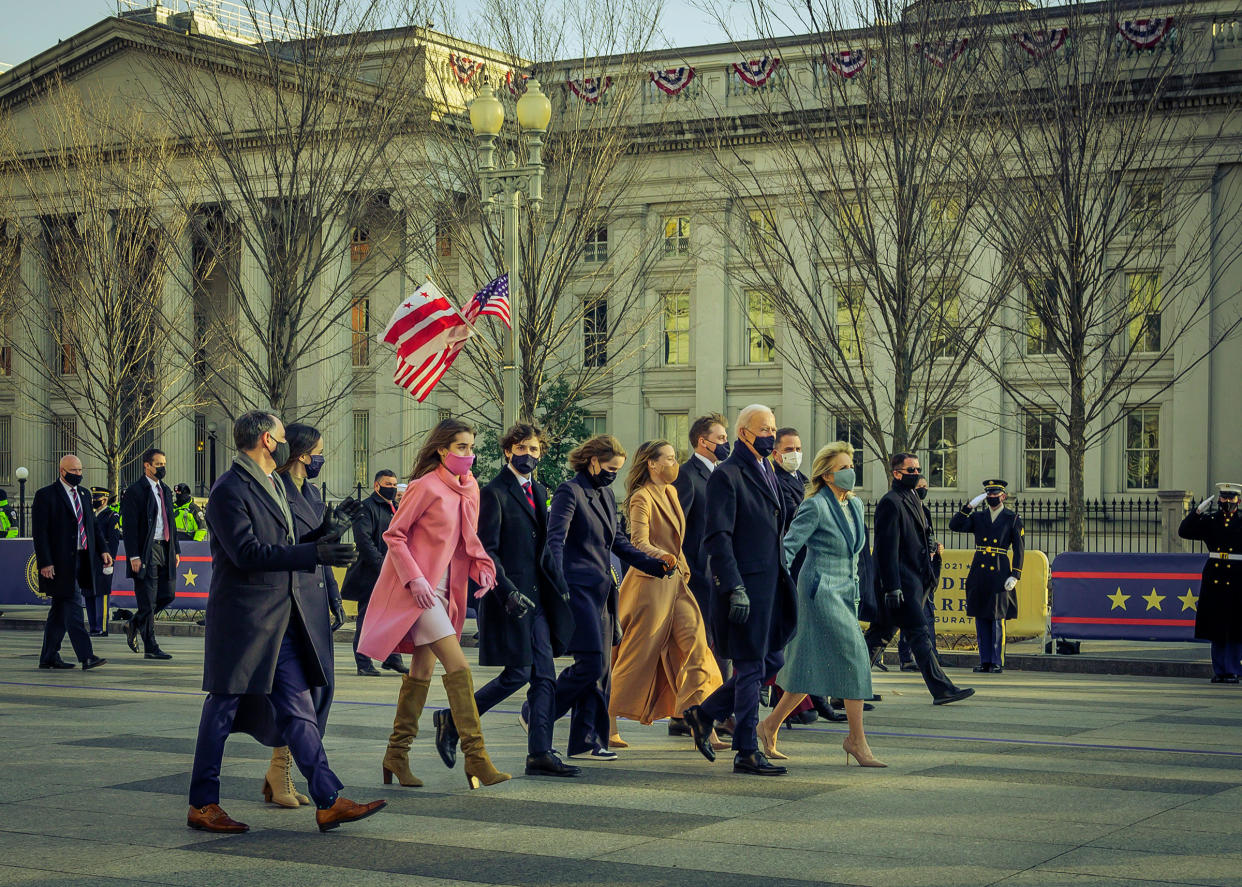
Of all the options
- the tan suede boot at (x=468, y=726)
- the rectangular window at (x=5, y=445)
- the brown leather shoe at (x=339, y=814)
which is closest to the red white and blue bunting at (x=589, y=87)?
the tan suede boot at (x=468, y=726)

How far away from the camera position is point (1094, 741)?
11133 millimetres

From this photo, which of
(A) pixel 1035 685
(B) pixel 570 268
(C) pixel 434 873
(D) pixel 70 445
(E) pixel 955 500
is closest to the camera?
(C) pixel 434 873

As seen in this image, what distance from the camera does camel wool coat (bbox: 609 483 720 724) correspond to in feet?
35.1

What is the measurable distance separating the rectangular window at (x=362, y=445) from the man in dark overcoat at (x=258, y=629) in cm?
4096

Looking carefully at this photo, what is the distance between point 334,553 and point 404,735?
6.14 ft

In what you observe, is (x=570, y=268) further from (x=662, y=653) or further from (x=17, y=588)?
(x=662, y=653)

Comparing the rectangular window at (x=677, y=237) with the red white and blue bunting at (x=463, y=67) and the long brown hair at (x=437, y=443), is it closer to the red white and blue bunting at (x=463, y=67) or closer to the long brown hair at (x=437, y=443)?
the red white and blue bunting at (x=463, y=67)

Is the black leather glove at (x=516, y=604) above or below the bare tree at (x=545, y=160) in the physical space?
below

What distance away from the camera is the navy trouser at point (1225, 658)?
16016mm

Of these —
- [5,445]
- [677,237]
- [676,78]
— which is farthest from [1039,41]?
[5,445]

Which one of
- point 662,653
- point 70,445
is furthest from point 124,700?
point 70,445

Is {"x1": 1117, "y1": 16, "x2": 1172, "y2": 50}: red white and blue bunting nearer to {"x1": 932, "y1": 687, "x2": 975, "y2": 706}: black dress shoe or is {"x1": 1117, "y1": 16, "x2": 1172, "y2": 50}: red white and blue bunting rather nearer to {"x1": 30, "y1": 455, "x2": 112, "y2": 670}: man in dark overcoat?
{"x1": 932, "y1": 687, "x2": 975, "y2": 706}: black dress shoe

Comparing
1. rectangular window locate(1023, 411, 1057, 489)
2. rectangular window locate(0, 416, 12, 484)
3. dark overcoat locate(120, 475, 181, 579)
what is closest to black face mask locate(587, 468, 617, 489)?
dark overcoat locate(120, 475, 181, 579)

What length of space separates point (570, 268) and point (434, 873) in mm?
20453
